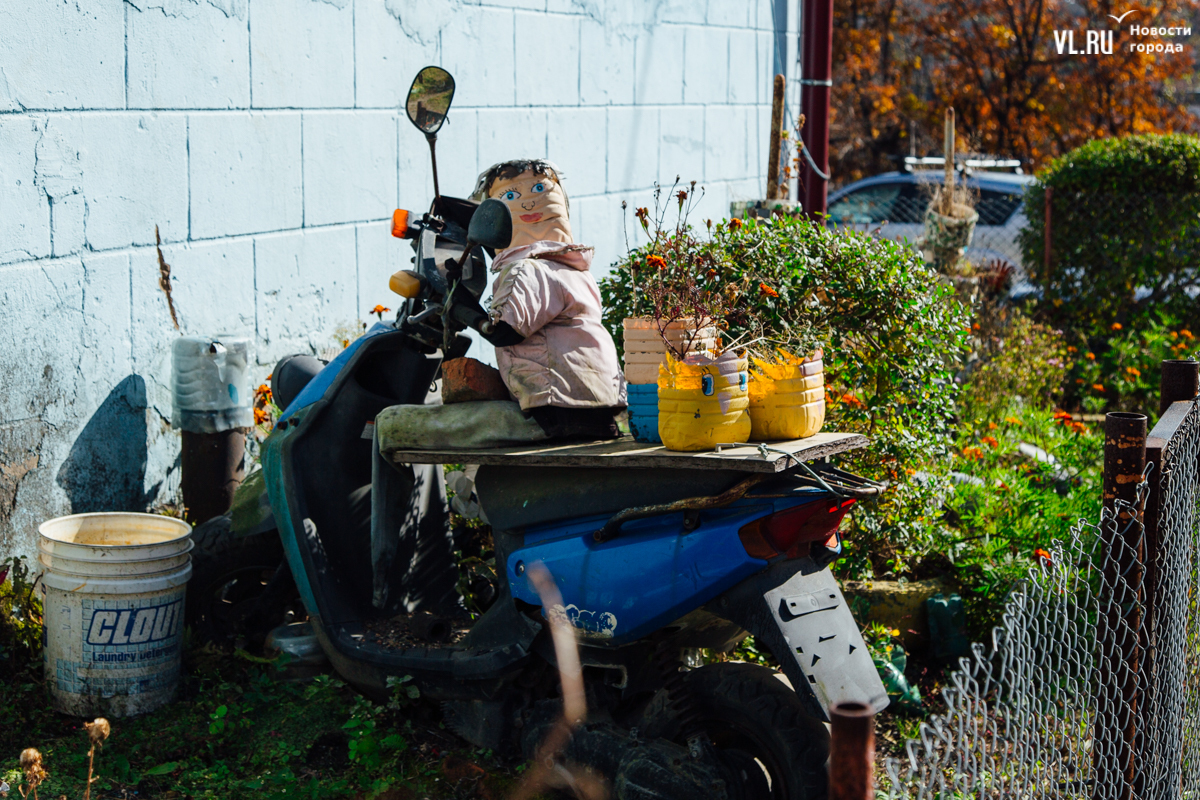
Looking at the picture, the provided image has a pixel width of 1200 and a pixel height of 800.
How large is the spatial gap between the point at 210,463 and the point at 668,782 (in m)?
2.30

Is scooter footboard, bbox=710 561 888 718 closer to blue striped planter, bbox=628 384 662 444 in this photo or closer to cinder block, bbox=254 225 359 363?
blue striped planter, bbox=628 384 662 444

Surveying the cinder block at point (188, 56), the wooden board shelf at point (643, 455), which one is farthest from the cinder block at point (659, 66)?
the wooden board shelf at point (643, 455)

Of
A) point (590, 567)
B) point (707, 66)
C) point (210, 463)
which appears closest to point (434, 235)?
point (590, 567)

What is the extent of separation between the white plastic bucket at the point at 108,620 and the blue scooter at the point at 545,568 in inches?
11.3

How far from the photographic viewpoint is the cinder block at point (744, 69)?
8.01 m

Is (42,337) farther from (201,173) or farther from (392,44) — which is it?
(392,44)

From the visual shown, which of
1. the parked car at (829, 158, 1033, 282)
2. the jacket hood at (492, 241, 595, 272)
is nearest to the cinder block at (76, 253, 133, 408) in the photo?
the jacket hood at (492, 241, 595, 272)

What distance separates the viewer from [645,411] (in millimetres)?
3166

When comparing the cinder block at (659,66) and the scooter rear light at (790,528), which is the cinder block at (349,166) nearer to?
the cinder block at (659,66)

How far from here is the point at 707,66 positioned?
7.68 m

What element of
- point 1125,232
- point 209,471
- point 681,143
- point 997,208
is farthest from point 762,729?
point 997,208

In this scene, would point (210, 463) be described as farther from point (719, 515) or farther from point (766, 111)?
point (766, 111)

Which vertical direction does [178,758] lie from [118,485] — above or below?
below

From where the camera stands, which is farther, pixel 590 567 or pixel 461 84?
pixel 461 84
